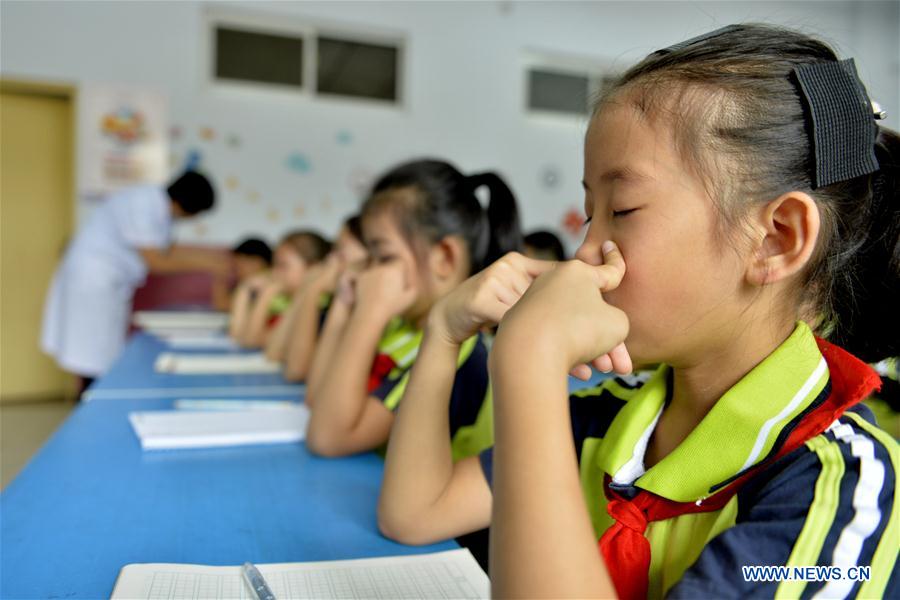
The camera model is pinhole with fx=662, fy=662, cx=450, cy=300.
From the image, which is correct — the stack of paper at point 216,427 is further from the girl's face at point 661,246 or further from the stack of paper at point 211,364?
the girl's face at point 661,246

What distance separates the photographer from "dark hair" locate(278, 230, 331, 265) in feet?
9.62

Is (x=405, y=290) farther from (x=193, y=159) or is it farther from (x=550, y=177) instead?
(x=550, y=177)

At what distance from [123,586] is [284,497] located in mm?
283

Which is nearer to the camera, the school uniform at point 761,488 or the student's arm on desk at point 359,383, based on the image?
the school uniform at point 761,488

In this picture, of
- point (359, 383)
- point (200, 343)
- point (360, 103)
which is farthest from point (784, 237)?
point (360, 103)

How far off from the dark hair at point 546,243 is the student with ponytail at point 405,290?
1.55 metres

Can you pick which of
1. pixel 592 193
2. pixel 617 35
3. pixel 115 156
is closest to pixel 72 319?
pixel 115 156

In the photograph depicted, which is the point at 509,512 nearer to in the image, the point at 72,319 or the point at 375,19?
the point at 72,319

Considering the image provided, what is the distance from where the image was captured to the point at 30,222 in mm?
3996

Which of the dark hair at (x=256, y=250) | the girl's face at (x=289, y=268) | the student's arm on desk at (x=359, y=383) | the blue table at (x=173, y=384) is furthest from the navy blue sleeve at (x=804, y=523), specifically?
the dark hair at (x=256, y=250)

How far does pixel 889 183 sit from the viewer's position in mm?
619

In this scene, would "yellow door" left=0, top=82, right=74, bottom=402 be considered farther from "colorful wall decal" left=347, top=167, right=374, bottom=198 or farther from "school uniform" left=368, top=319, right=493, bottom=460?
"school uniform" left=368, top=319, right=493, bottom=460

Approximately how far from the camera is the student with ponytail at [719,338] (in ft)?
1.43

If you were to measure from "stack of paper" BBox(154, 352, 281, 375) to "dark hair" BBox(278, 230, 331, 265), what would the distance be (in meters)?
0.82
